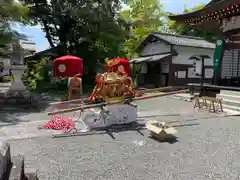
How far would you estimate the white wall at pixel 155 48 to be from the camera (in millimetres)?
19337

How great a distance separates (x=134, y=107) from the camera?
23.2ft

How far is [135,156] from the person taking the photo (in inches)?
178

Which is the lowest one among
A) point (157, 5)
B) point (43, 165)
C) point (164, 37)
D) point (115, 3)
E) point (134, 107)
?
point (43, 165)

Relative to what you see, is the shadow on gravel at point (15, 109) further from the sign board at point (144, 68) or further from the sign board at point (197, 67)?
the sign board at point (144, 68)

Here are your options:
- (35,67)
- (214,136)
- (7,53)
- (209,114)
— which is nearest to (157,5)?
(35,67)

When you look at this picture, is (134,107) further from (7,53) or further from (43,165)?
(7,53)

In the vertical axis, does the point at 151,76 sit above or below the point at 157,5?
below

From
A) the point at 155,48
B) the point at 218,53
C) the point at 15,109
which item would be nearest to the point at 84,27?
the point at 155,48

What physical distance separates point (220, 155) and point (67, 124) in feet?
12.9

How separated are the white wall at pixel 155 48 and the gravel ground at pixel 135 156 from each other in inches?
537

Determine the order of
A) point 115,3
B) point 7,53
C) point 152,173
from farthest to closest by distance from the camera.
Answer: point 115,3, point 7,53, point 152,173

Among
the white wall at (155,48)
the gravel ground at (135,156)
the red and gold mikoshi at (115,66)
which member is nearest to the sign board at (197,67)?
the white wall at (155,48)

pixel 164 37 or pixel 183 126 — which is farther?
pixel 164 37

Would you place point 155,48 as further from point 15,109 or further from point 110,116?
point 110,116
